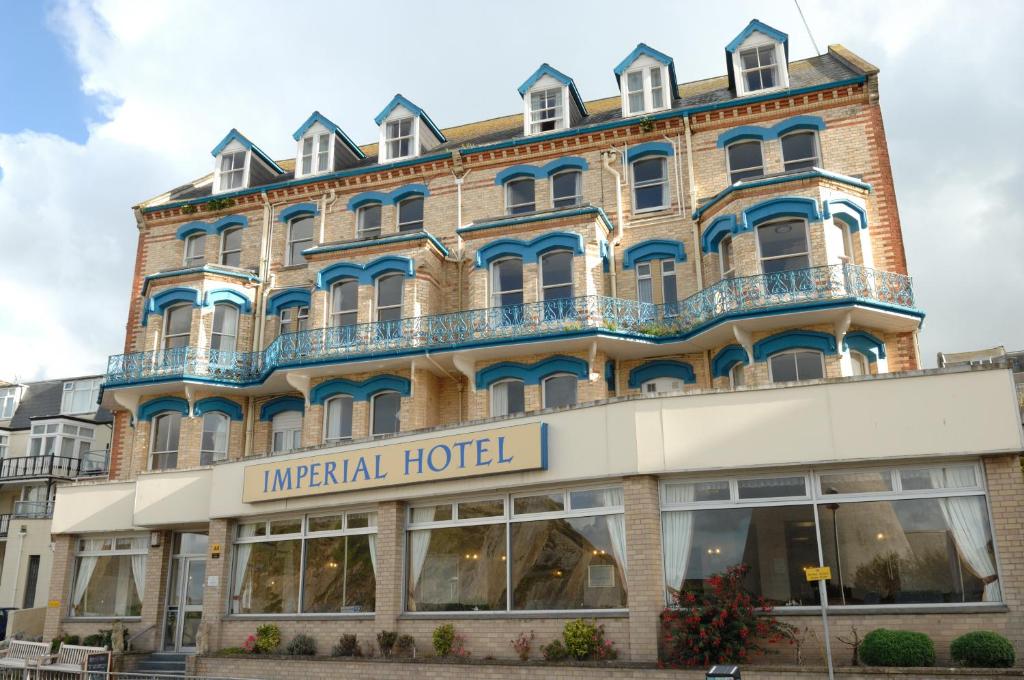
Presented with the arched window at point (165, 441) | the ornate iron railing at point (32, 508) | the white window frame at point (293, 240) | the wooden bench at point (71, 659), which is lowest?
the wooden bench at point (71, 659)

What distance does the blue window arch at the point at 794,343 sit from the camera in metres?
20.3

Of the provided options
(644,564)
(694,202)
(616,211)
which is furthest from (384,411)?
(644,564)

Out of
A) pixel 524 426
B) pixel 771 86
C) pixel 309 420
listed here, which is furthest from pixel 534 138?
pixel 524 426

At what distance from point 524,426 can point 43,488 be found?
31462mm

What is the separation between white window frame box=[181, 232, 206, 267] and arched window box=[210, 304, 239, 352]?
3.07 meters

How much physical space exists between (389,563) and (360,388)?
8.19 m

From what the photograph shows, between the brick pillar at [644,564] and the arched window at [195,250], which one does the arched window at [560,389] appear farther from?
the arched window at [195,250]

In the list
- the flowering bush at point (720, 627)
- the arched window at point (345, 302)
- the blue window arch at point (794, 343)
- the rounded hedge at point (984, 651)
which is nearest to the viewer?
the rounded hedge at point (984, 651)

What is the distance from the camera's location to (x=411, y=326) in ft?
76.2

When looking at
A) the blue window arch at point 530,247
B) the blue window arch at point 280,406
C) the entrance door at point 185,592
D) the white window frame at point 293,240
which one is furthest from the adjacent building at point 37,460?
the blue window arch at point 530,247

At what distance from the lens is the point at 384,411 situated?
23.9 metres

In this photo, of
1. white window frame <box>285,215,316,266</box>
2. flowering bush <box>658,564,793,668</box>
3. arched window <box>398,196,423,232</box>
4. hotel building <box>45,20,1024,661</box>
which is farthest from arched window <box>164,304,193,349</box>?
flowering bush <box>658,564,793,668</box>

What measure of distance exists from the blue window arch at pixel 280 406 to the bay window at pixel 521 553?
10017 millimetres

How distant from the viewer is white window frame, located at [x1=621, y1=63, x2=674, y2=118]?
25750mm
